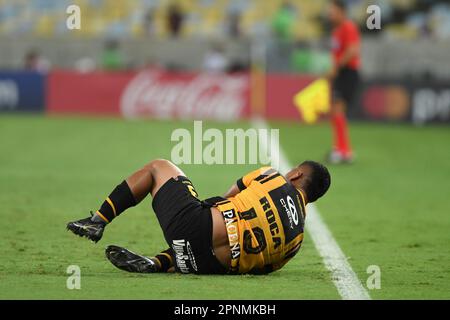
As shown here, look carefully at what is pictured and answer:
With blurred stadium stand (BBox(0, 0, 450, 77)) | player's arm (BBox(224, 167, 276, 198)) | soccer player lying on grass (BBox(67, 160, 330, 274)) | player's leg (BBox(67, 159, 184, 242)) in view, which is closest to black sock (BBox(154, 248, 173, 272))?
soccer player lying on grass (BBox(67, 160, 330, 274))

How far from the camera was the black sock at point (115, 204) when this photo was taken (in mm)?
8156

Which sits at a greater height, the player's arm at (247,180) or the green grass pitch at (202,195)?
the player's arm at (247,180)

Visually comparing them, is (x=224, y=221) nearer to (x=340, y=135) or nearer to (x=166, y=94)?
(x=340, y=135)

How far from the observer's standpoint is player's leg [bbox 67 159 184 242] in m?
8.16

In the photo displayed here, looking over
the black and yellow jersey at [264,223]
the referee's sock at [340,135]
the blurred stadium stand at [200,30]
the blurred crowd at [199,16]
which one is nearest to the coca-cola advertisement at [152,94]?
the blurred stadium stand at [200,30]

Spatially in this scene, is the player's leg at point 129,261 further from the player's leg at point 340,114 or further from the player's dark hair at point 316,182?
the player's leg at point 340,114

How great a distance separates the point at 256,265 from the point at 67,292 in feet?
4.82

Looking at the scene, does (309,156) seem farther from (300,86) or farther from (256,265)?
(256,265)

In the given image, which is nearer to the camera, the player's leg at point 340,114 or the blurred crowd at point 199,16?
the player's leg at point 340,114

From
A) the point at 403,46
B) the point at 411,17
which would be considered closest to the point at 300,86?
the point at 403,46

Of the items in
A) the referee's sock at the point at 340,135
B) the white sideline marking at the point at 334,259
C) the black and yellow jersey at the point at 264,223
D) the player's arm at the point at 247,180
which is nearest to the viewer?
the white sideline marking at the point at 334,259

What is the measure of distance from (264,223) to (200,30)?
24948mm

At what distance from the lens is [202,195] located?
13.1 meters

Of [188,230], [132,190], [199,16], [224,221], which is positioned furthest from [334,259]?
[199,16]
